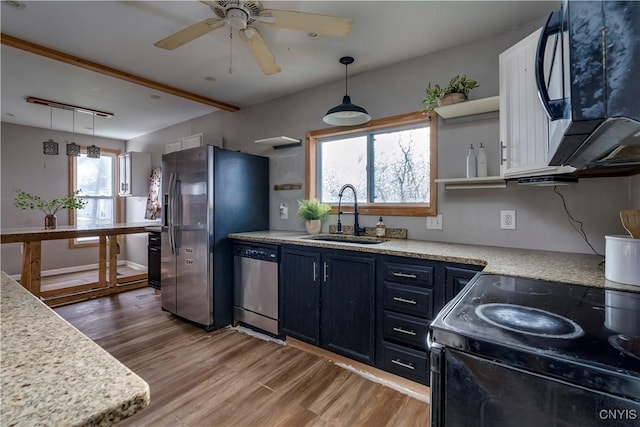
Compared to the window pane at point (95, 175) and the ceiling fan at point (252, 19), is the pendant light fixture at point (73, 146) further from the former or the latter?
the ceiling fan at point (252, 19)

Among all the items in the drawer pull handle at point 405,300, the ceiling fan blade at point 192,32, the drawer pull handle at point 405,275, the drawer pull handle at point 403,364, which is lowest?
the drawer pull handle at point 403,364

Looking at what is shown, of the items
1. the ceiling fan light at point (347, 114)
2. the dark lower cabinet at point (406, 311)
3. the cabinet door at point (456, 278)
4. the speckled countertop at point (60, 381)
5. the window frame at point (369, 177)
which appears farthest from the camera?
the window frame at point (369, 177)

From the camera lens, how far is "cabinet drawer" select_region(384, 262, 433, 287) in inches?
74.1

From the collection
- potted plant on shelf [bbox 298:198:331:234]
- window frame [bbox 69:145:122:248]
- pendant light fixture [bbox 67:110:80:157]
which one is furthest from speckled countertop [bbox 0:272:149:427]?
window frame [bbox 69:145:122:248]

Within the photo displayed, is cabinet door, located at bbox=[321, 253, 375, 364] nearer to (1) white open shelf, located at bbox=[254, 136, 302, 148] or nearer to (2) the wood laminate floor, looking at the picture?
(2) the wood laminate floor

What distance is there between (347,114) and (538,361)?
7.03 feet

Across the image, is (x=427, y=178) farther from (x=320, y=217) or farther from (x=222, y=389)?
(x=222, y=389)

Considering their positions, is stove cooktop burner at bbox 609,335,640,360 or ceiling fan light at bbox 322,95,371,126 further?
ceiling fan light at bbox 322,95,371,126

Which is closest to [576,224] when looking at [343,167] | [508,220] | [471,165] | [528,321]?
[508,220]

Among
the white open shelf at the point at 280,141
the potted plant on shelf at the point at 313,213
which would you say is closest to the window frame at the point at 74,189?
the white open shelf at the point at 280,141

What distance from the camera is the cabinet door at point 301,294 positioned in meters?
2.42

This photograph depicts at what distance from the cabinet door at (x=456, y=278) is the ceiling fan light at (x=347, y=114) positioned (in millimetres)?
1361

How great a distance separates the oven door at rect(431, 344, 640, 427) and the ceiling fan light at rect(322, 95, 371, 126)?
1934 millimetres

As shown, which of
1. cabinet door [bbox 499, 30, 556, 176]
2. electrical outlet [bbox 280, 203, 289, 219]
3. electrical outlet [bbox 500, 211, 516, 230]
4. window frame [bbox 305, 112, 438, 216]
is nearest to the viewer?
cabinet door [bbox 499, 30, 556, 176]
